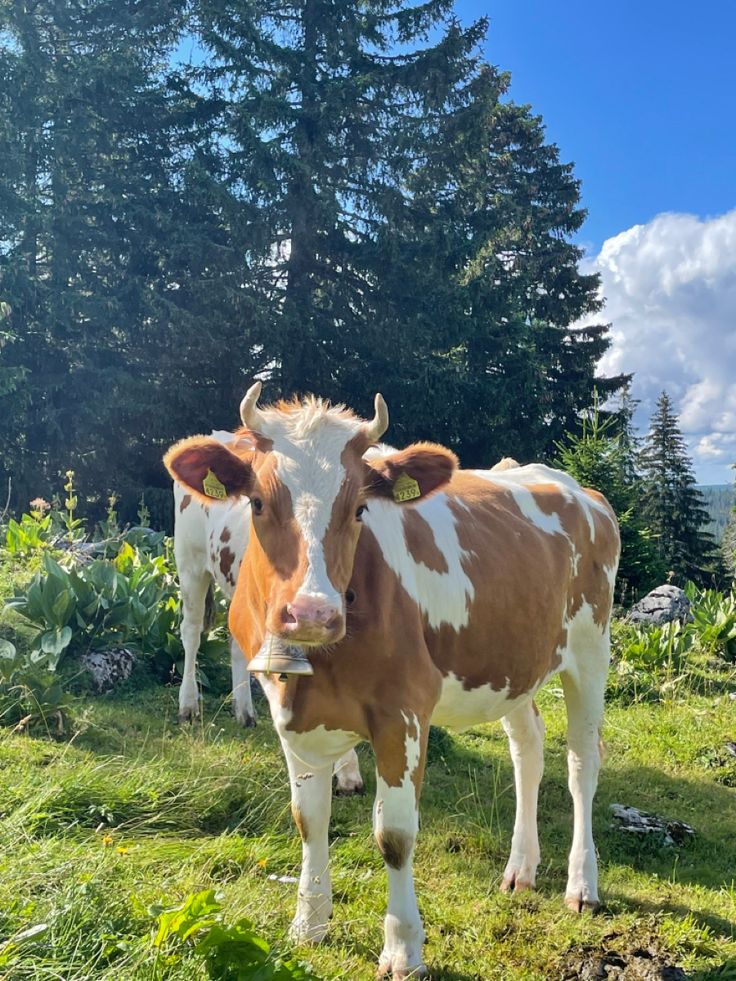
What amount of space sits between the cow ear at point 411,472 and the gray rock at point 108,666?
13.5 ft

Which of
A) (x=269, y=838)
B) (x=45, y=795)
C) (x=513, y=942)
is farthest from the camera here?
(x=269, y=838)

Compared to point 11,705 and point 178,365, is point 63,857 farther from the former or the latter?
point 178,365

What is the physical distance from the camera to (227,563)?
238 inches

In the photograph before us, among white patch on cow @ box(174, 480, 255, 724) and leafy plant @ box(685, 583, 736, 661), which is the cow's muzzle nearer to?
white patch on cow @ box(174, 480, 255, 724)

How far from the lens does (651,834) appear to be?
15.8 ft

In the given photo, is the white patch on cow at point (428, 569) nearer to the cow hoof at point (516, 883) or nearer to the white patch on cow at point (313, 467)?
the white patch on cow at point (313, 467)

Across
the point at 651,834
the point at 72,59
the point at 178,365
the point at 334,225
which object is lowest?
the point at 651,834

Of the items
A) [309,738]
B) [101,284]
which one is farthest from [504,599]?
[101,284]

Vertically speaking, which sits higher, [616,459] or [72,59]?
[72,59]

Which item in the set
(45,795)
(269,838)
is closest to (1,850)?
(45,795)

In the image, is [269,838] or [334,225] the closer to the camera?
[269,838]

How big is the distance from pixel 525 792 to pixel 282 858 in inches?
55.1

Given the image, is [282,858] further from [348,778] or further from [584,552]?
[584,552]

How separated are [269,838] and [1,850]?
1373 millimetres
